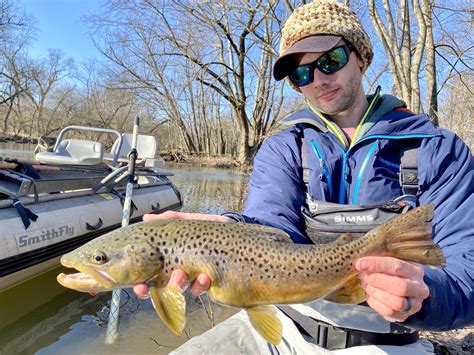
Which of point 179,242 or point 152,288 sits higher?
point 179,242

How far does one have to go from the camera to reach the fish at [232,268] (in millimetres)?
1912

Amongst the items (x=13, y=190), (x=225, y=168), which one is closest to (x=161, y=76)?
(x=225, y=168)

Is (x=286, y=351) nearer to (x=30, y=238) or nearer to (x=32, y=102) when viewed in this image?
(x=30, y=238)

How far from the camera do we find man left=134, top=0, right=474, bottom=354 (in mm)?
1998

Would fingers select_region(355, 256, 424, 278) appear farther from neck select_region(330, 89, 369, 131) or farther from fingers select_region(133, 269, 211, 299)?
neck select_region(330, 89, 369, 131)

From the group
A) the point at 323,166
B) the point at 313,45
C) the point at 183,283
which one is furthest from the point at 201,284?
the point at 313,45

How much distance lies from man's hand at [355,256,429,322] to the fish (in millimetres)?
194

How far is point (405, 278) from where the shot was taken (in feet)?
5.41

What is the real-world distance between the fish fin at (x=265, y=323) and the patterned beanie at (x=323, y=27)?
1.77 meters

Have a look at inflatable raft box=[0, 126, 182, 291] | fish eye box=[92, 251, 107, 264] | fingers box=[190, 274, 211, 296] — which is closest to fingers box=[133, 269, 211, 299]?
fingers box=[190, 274, 211, 296]

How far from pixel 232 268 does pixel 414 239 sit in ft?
2.77

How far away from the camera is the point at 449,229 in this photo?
226 centimetres

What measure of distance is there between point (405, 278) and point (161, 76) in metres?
30.1

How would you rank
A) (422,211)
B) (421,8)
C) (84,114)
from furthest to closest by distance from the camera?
(84,114)
(421,8)
(422,211)
